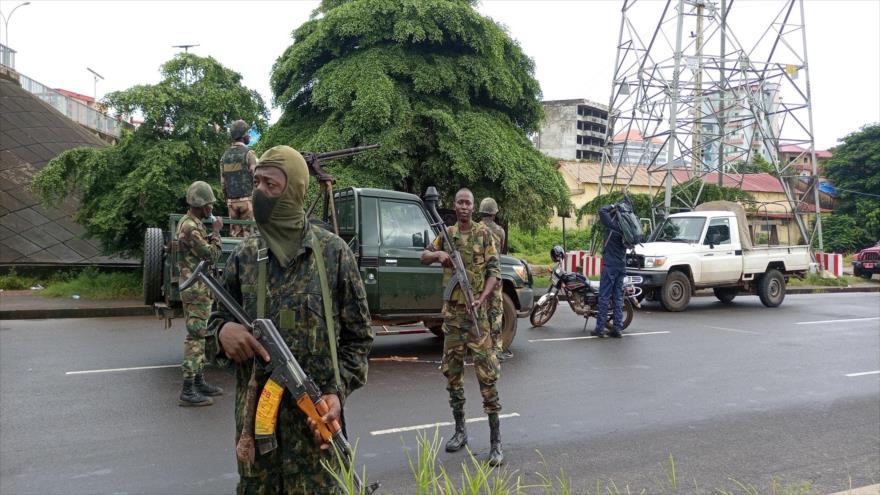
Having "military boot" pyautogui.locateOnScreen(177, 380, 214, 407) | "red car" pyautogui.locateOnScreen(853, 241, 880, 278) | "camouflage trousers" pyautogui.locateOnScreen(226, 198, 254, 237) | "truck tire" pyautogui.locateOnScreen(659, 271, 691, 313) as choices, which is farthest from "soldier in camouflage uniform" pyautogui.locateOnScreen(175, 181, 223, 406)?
"red car" pyautogui.locateOnScreen(853, 241, 880, 278)

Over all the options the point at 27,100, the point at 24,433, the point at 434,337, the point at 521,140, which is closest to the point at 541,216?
the point at 521,140

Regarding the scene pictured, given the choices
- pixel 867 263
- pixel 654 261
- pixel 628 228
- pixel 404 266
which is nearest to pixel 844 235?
pixel 867 263

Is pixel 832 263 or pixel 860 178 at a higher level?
pixel 860 178

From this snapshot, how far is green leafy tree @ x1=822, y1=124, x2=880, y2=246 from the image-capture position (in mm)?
37656

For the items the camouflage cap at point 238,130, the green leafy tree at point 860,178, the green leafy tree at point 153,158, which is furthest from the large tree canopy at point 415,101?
Answer: the green leafy tree at point 860,178

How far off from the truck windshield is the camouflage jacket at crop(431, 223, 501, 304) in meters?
10.4

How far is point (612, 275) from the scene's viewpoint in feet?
33.9

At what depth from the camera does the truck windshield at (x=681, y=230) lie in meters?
14.4

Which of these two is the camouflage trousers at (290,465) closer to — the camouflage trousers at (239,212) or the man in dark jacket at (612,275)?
the camouflage trousers at (239,212)

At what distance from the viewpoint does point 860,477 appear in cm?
463

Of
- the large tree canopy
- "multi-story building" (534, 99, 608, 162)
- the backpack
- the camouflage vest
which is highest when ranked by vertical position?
"multi-story building" (534, 99, 608, 162)

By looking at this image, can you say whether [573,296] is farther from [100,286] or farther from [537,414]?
[100,286]

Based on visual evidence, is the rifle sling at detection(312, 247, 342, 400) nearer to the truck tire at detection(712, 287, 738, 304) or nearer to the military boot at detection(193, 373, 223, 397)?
the military boot at detection(193, 373, 223, 397)

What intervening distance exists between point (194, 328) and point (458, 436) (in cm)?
271
